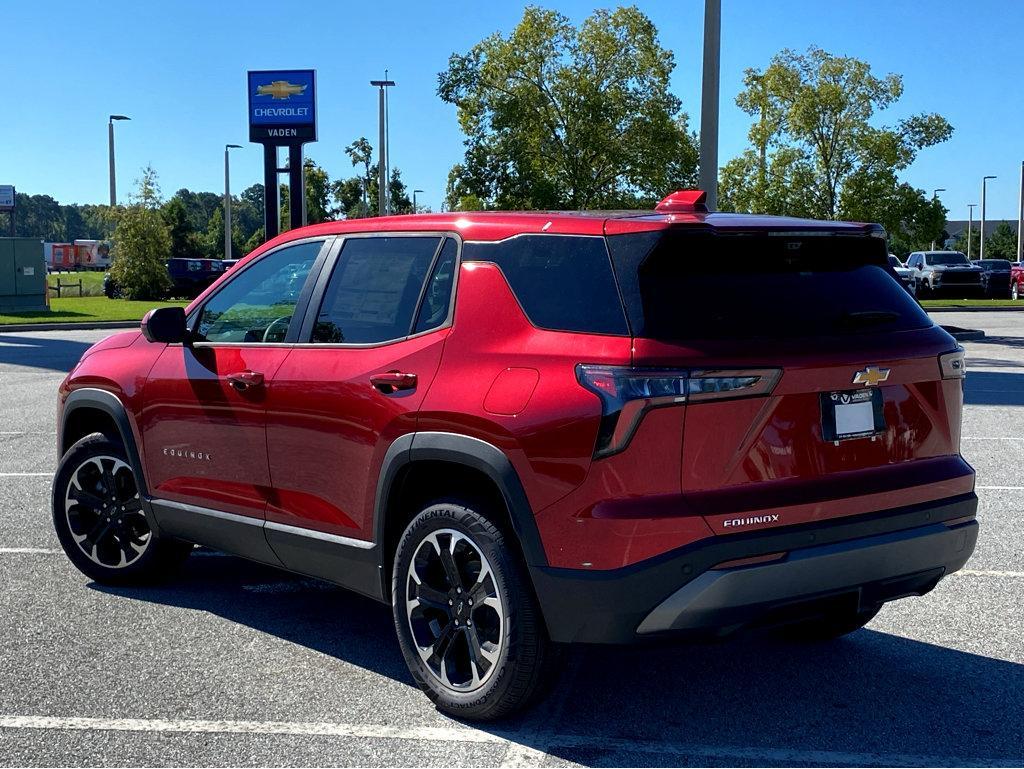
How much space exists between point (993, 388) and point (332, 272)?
494 inches

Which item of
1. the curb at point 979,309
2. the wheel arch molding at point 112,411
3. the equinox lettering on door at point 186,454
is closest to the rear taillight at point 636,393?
the equinox lettering on door at point 186,454

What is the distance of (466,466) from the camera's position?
4.11 meters

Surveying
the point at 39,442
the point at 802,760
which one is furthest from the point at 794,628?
the point at 39,442

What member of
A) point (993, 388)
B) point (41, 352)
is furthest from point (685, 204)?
point (41, 352)

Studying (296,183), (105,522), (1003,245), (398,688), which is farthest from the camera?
(1003,245)

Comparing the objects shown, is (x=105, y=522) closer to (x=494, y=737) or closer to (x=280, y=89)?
(x=494, y=737)

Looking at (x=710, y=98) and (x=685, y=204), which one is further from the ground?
(x=710, y=98)

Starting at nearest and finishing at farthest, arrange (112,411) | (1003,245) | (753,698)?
(753,698), (112,411), (1003,245)

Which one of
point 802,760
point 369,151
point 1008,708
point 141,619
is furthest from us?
point 369,151

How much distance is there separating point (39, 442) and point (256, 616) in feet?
20.7

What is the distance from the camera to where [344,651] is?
16.5 ft

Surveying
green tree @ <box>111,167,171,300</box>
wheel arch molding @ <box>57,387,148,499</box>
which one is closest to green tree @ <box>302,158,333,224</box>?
green tree @ <box>111,167,171,300</box>

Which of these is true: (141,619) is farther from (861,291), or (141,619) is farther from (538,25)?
(538,25)

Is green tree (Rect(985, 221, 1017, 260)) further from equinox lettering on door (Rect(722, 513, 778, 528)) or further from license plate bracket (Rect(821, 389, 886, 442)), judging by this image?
equinox lettering on door (Rect(722, 513, 778, 528))
